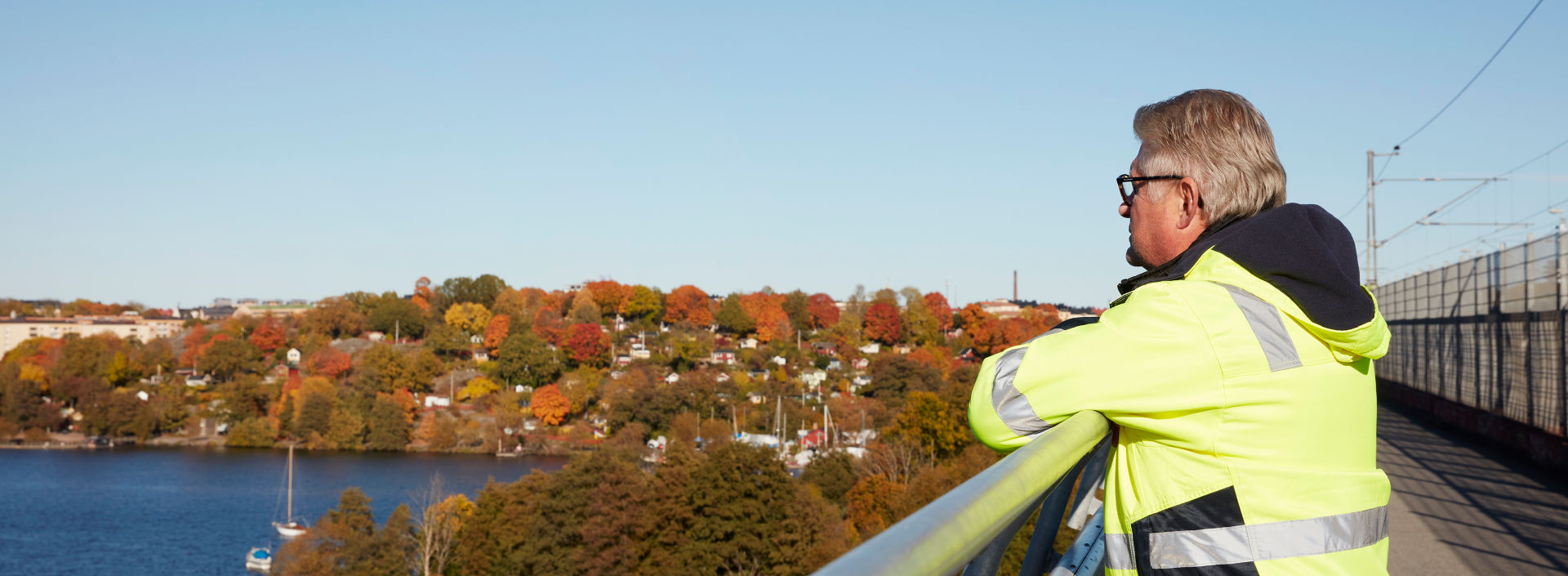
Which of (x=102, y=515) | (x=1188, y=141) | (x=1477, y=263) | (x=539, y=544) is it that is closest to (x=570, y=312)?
(x=102, y=515)

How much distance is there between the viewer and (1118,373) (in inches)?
31.0

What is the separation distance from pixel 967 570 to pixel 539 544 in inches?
992

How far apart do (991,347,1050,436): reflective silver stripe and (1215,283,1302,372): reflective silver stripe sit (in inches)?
6.7

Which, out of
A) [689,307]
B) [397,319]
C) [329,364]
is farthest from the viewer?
[689,307]

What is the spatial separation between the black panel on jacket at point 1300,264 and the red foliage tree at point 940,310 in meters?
72.7

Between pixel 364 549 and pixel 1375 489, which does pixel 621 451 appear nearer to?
pixel 364 549

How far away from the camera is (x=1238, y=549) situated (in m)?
0.78

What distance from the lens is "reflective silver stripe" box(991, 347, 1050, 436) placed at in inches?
32.5

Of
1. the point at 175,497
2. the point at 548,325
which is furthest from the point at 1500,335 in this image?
the point at 548,325

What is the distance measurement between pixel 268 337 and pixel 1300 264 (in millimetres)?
82635

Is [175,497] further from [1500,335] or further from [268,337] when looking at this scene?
[1500,335]

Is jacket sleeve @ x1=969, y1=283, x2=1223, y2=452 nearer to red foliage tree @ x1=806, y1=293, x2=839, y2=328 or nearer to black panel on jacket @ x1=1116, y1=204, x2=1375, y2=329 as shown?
black panel on jacket @ x1=1116, y1=204, x2=1375, y2=329

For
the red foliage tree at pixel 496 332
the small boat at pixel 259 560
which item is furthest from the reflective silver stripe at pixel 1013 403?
the red foliage tree at pixel 496 332

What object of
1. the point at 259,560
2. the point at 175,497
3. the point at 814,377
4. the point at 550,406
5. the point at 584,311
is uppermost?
the point at 584,311
